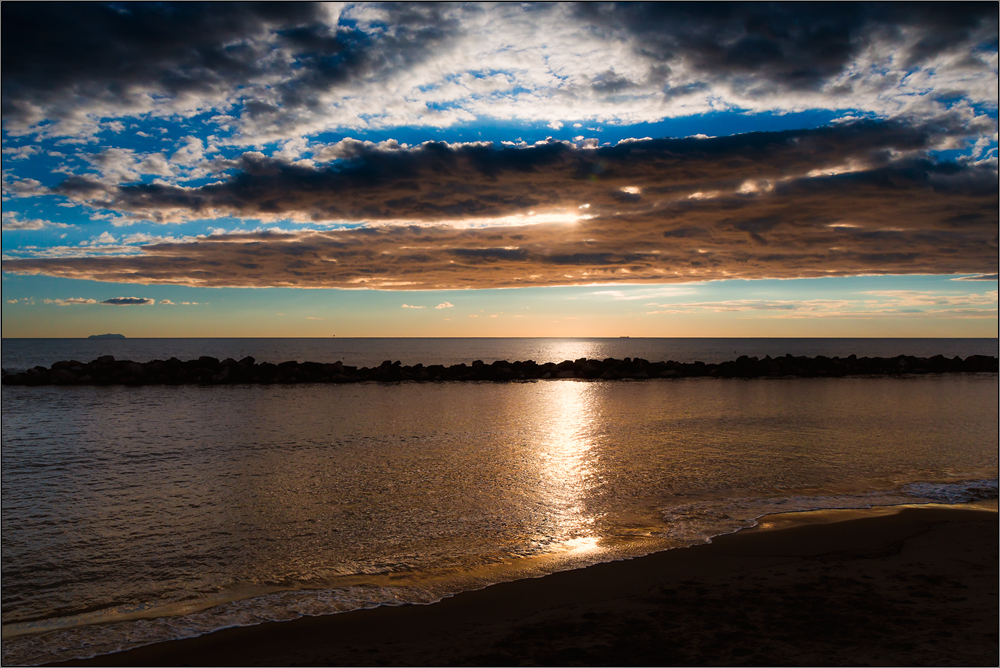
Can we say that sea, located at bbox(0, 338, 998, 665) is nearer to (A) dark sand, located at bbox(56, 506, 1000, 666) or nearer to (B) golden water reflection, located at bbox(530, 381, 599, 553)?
(B) golden water reflection, located at bbox(530, 381, 599, 553)

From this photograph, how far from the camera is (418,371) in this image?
4006cm

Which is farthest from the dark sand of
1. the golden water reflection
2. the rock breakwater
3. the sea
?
the rock breakwater

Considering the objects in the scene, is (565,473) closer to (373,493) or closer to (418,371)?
(373,493)

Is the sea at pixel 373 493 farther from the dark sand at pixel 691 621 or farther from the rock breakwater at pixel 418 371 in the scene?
the rock breakwater at pixel 418 371

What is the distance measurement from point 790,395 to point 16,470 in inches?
1135

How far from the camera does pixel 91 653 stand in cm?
529

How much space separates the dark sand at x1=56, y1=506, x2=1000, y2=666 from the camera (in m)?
4.97

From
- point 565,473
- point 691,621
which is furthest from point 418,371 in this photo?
point 691,621

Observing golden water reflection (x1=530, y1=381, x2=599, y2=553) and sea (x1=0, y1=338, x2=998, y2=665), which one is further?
→ golden water reflection (x1=530, y1=381, x2=599, y2=553)

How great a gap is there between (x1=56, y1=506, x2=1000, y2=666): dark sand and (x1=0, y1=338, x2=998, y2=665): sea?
441 millimetres

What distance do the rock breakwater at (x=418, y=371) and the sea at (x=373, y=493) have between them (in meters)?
13.3

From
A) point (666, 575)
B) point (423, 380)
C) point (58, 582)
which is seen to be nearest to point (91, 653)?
point (58, 582)

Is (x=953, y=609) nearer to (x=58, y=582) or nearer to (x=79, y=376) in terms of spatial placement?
(x=58, y=582)

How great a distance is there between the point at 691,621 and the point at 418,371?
35306mm
